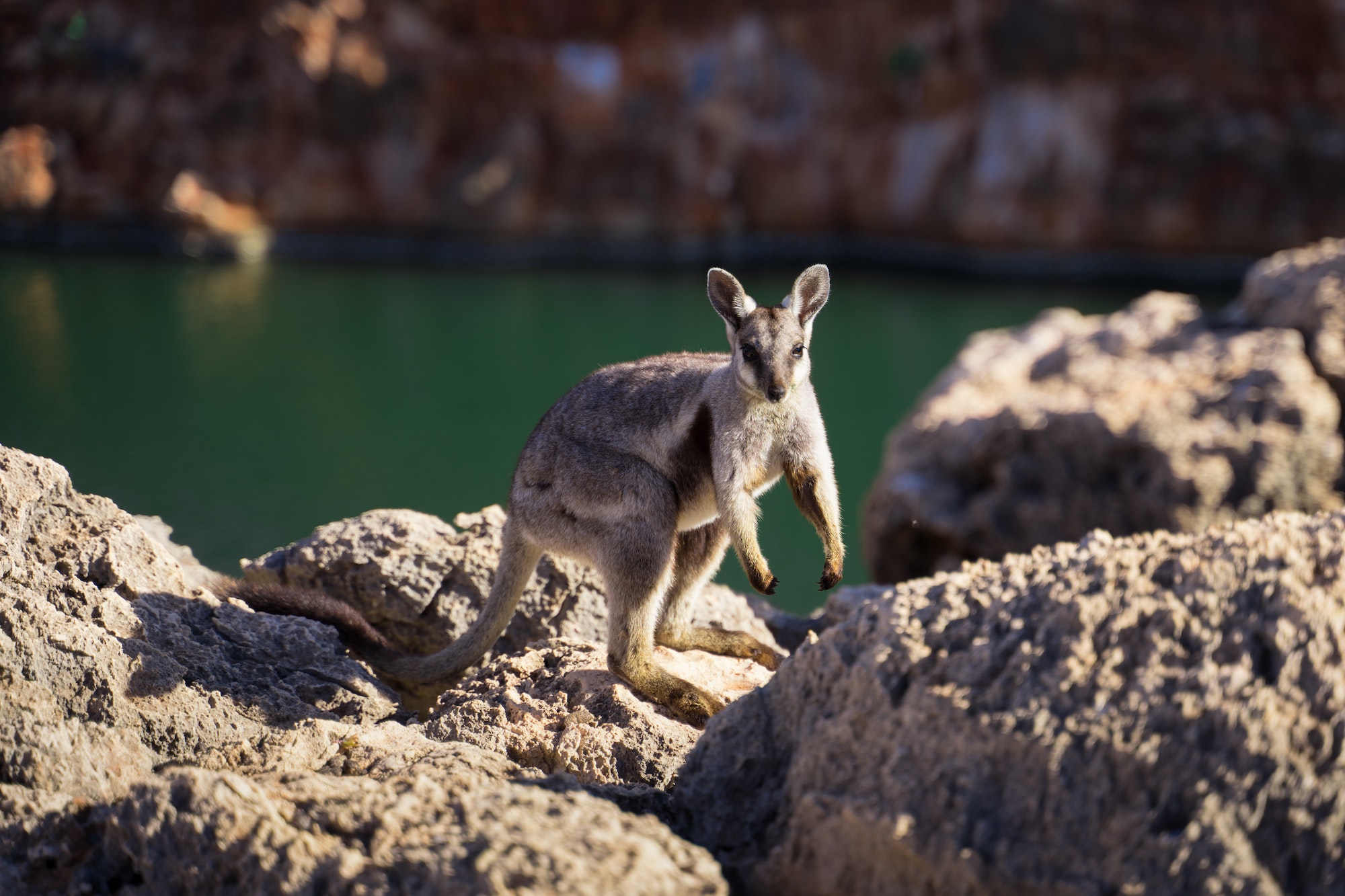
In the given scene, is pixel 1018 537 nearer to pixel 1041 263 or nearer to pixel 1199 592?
pixel 1199 592

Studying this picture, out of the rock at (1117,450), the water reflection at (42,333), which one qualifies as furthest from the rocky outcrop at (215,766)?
the water reflection at (42,333)

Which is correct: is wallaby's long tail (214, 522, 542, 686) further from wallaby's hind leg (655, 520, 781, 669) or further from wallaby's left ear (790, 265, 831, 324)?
wallaby's left ear (790, 265, 831, 324)

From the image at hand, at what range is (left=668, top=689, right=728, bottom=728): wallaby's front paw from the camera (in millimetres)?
3791

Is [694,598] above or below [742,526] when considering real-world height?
below

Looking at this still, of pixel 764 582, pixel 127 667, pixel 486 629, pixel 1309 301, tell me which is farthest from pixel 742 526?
pixel 1309 301

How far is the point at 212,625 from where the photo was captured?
367cm

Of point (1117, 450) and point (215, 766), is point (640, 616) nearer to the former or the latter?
point (215, 766)

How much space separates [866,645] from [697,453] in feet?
4.56

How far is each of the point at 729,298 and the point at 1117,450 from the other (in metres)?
3.82

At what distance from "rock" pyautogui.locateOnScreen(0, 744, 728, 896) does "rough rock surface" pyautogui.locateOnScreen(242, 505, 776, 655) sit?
1.64m

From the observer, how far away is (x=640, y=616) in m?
3.85

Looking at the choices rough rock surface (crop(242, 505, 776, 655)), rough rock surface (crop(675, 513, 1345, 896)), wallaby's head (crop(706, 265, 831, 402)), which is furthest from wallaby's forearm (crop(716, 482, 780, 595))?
rough rock surface (crop(675, 513, 1345, 896))

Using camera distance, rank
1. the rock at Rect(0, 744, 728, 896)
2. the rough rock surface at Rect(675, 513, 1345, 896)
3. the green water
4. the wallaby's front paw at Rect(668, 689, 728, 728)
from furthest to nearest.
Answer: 1. the green water
2. the wallaby's front paw at Rect(668, 689, 728, 728)
3. the rock at Rect(0, 744, 728, 896)
4. the rough rock surface at Rect(675, 513, 1345, 896)

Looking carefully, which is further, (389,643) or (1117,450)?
(1117,450)
